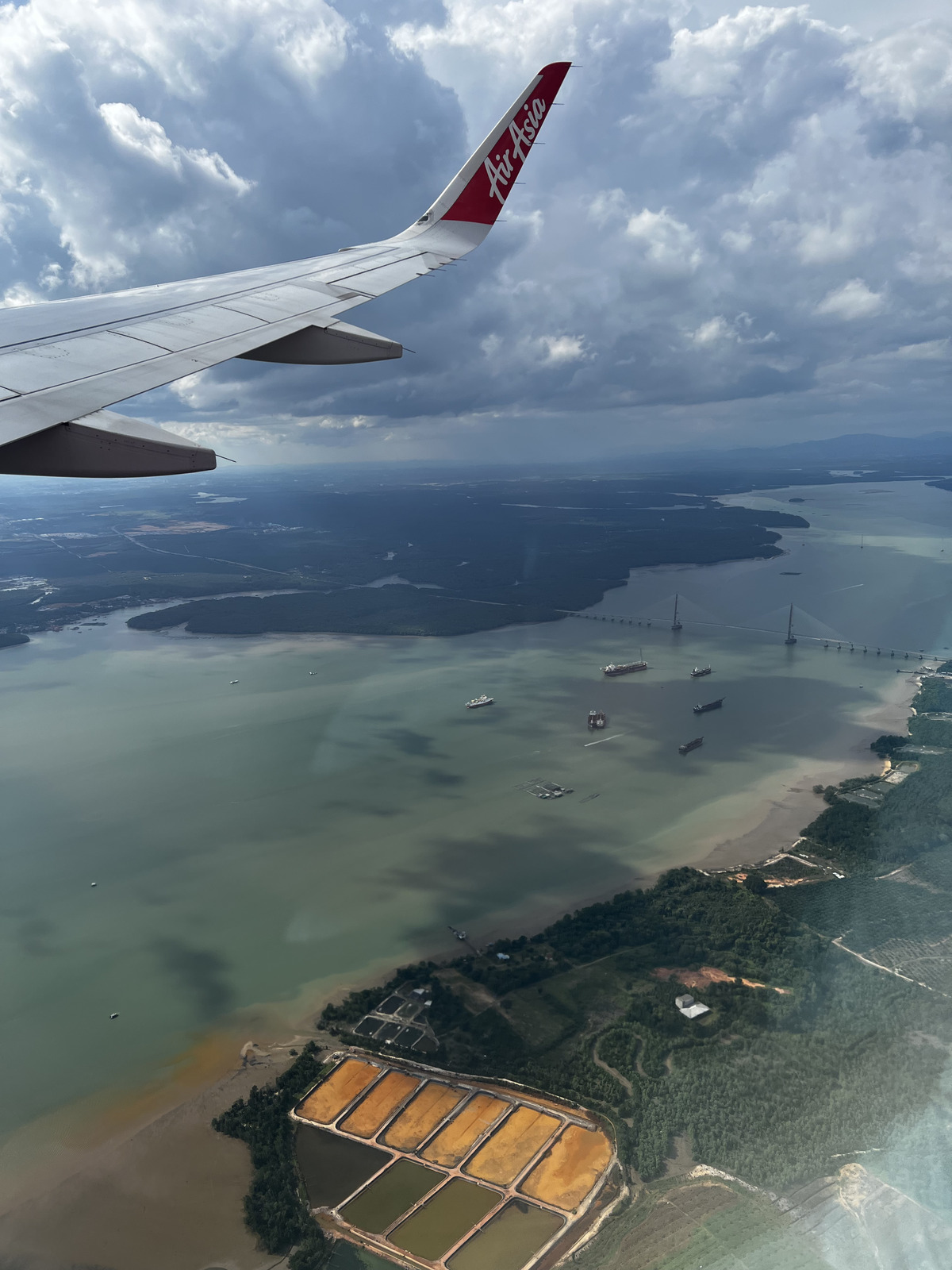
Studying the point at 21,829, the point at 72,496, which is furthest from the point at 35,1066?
the point at 72,496

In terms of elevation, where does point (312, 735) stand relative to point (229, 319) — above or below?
below

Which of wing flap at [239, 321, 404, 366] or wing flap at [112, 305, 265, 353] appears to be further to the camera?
wing flap at [239, 321, 404, 366]

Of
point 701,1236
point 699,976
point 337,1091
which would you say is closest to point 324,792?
point 337,1091

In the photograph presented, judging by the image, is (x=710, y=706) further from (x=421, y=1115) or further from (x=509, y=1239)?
(x=509, y=1239)

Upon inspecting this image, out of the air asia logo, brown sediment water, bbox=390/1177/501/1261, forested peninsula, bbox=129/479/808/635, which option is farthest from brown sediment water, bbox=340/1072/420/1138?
forested peninsula, bbox=129/479/808/635

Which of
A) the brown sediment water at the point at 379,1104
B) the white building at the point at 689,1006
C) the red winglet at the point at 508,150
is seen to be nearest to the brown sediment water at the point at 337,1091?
the brown sediment water at the point at 379,1104

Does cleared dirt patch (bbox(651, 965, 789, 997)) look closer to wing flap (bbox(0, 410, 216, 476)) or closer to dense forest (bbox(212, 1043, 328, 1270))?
dense forest (bbox(212, 1043, 328, 1270))

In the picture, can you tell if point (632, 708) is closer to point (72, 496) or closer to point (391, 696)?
point (391, 696)
